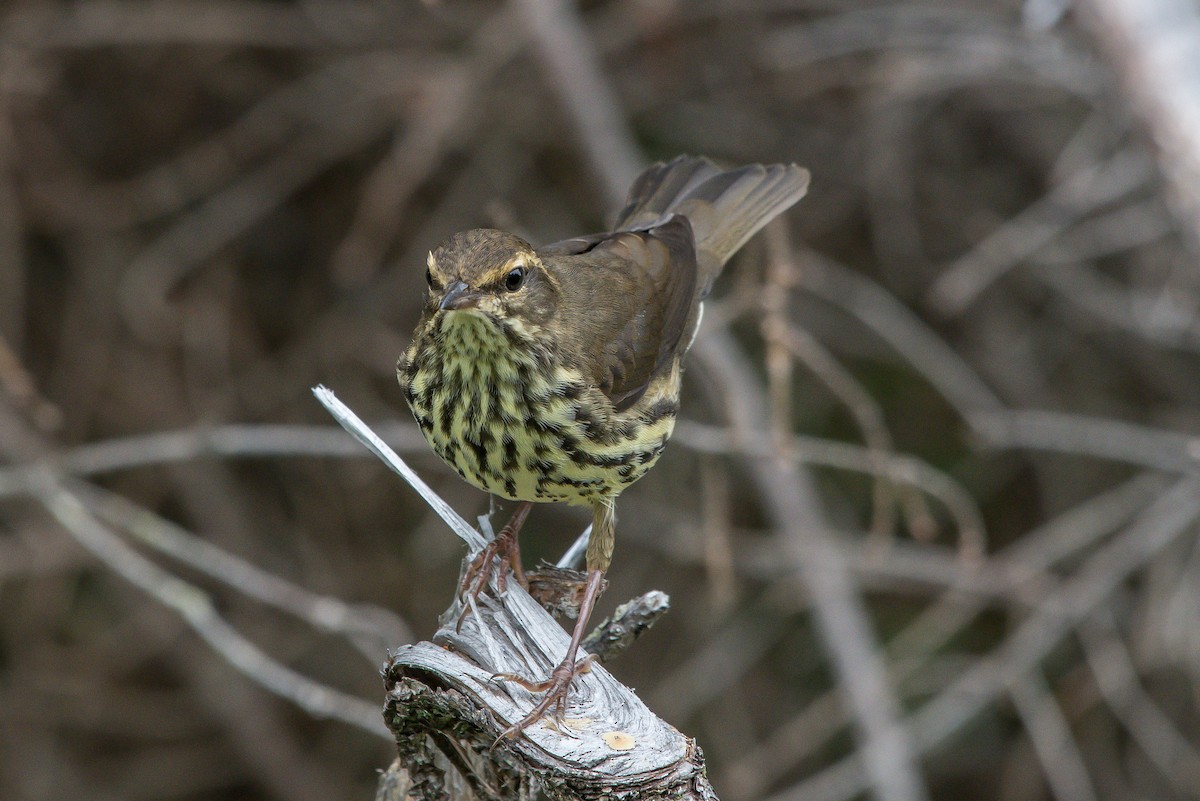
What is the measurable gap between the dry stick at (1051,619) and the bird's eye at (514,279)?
231cm

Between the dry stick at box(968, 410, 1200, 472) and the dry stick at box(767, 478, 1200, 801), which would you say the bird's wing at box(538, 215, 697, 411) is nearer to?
the dry stick at box(968, 410, 1200, 472)

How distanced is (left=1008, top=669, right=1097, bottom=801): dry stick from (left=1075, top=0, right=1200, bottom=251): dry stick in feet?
7.13

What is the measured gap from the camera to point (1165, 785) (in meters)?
7.22

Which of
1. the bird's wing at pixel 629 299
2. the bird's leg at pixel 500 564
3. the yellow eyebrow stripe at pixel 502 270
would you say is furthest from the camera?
the bird's wing at pixel 629 299

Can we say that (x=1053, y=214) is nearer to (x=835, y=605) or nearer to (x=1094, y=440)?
(x=1094, y=440)

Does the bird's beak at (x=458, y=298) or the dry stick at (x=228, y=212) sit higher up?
the dry stick at (x=228, y=212)

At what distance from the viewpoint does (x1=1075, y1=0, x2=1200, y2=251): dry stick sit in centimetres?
364

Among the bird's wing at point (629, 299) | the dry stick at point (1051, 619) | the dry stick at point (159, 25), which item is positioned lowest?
the dry stick at point (1051, 619)

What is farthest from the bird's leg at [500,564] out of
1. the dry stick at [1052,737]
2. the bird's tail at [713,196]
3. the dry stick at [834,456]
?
the dry stick at [1052,737]

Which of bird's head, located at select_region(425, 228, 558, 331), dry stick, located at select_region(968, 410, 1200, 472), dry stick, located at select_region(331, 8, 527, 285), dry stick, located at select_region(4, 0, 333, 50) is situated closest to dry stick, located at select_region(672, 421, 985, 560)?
dry stick, located at select_region(968, 410, 1200, 472)

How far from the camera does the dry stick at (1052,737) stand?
526 cm

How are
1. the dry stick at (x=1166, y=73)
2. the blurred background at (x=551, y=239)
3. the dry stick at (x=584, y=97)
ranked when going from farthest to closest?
the blurred background at (x=551, y=239) → the dry stick at (x=584, y=97) → the dry stick at (x=1166, y=73)

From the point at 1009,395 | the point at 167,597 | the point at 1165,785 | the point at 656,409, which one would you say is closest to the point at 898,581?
the point at 1009,395

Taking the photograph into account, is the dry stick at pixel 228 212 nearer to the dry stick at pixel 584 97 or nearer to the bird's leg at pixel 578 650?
the dry stick at pixel 584 97
